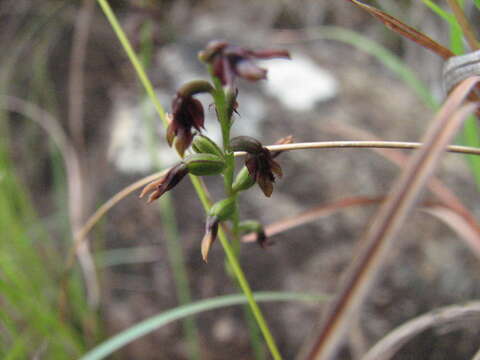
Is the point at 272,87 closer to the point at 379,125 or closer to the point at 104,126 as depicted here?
the point at 379,125

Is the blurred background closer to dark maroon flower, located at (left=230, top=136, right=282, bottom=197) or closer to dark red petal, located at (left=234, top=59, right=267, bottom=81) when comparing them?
dark maroon flower, located at (left=230, top=136, right=282, bottom=197)

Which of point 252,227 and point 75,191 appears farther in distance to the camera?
point 75,191

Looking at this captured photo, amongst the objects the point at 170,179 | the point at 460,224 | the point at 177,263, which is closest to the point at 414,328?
the point at 460,224

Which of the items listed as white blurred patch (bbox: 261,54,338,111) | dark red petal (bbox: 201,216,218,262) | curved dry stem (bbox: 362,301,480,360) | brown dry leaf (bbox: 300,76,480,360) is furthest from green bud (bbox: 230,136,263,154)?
white blurred patch (bbox: 261,54,338,111)

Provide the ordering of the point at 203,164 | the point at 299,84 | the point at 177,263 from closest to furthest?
1. the point at 203,164
2. the point at 177,263
3. the point at 299,84

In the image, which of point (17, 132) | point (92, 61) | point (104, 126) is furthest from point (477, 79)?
point (17, 132)

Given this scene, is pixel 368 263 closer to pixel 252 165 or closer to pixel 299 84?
pixel 252 165
